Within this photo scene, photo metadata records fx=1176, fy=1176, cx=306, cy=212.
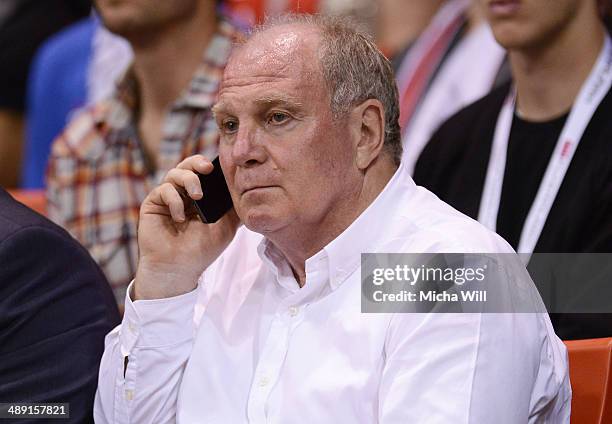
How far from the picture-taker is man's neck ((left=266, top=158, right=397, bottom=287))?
89.0 inches

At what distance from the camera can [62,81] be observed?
4.55 m

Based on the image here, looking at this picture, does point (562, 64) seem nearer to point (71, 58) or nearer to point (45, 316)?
point (45, 316)

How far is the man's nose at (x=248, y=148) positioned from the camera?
223 cm

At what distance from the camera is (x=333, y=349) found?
215 centimetres

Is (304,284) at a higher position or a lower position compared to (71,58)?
lower

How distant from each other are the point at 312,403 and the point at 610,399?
22.4 inches

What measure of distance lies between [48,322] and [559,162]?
130cm

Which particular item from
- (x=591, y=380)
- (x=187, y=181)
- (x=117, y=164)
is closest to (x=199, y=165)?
(x=187, y=181)

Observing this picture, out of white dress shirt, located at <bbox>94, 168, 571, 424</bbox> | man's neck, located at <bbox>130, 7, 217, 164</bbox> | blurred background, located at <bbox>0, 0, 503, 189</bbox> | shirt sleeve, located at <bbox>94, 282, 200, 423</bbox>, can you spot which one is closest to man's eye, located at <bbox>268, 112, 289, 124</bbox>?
white dress shirt, located at <bbox>94, 168, 571, 424</bbox>

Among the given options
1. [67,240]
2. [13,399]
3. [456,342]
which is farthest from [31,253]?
[456,342]

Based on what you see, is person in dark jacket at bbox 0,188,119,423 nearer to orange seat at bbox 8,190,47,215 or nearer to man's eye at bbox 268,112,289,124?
man's eye at bbox 268,112,289,124

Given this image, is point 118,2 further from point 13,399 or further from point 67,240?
point 13,399

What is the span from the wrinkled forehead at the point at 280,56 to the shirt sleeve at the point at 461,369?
0.51 metres

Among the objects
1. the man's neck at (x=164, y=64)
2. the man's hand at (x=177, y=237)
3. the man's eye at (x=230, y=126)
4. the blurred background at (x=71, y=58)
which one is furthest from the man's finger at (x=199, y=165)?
the blurred background at (x=71, y=58)
